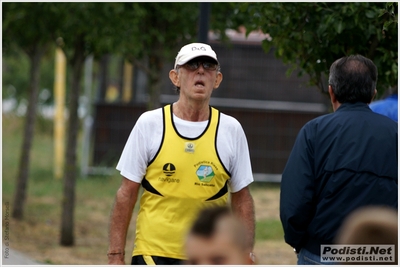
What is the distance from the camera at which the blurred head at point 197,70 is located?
4637mm

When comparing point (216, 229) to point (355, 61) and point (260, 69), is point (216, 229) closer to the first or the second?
point (355, 61)

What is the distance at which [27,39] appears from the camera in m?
14.4

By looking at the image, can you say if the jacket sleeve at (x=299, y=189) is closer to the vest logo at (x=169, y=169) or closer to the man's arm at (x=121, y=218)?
the vest logo at (x=169, y=169)

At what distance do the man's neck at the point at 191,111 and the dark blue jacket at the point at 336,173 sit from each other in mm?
622

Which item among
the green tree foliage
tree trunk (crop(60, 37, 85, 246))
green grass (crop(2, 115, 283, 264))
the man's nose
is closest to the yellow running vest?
the man's nose

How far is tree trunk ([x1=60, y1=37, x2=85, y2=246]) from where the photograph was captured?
13180mm

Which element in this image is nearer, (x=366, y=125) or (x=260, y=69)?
(x=366, y=125)

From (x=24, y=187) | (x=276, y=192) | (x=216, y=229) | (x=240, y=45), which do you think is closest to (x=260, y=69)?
(x=240, y=45)

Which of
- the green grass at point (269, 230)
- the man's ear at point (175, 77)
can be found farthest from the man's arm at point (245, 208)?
the green grass at point (269, 230)

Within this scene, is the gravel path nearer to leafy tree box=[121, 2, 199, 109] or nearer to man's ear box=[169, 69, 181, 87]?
leafy tree box=[121, 2, 199, 109]

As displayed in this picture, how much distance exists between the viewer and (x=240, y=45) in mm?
20859

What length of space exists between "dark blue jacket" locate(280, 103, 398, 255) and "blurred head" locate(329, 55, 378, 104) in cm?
7

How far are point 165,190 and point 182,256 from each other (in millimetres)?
371
